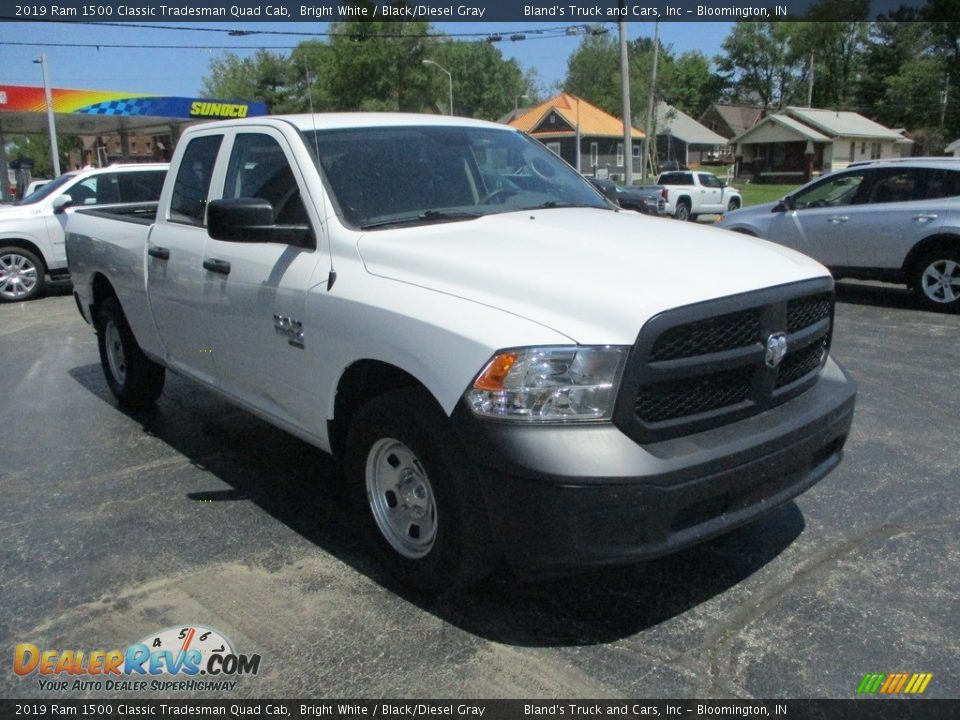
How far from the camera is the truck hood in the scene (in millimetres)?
2840

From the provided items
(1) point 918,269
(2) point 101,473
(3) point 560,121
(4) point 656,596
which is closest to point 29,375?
(2) point 101,473

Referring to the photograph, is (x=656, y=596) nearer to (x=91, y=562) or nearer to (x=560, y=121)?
(x=91, y=562)

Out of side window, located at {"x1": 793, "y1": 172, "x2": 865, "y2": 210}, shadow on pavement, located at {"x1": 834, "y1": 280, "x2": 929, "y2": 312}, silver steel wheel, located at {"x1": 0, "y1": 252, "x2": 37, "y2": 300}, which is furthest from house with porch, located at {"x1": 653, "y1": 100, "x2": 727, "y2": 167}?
silver steel wheel, located at {"x1": 0, "y1": 252, "x2": 37, "y2": 300}

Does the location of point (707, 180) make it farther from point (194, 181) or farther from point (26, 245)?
point (194, 181)

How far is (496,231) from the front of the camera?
366cm

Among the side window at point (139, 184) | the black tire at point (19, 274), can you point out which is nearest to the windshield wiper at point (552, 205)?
the side window at point (139, 184)

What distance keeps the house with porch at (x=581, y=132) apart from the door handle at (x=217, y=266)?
60838 millimetres

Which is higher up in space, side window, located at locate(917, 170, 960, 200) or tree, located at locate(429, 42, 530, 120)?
tree, located at locate(429, 42, 530, 120)

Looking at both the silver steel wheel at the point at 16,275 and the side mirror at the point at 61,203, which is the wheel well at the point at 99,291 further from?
the silver steel wheel at the point at 16,275

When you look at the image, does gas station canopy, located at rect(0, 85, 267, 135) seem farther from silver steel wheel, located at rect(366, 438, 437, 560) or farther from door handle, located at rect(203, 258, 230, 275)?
silver steel wheel, located at rect(366, 438, 437, 560)

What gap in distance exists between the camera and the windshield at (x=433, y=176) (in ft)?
12.6

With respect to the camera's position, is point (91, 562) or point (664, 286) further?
point (91, 562)

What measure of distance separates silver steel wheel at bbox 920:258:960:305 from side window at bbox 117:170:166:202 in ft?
33.3

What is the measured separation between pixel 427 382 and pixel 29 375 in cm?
595
